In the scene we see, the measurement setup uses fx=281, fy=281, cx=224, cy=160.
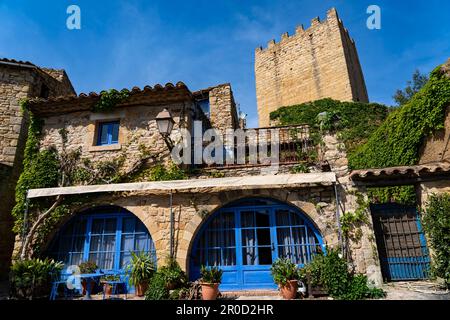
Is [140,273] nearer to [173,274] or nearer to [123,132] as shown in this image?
[173,274]

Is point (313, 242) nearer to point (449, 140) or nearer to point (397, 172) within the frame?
point (397, 172)

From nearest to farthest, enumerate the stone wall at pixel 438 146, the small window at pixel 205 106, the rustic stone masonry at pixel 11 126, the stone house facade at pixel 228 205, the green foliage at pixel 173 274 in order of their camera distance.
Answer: the green foliage at pixel 173 274 → the stone house facade at pixel 228 205 → the stone wall at pixel 438 146 → the rustic stone masonry at pixel 11 126 → the small window at pixel 205 106

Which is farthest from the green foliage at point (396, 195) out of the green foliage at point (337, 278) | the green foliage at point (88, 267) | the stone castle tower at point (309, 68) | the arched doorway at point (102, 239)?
the stone castle tower at point (309, 68)

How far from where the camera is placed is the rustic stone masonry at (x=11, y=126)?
29.1ft

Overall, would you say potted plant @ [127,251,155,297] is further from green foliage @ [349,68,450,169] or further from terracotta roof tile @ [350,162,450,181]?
green foliage @ [349,68,450,169]

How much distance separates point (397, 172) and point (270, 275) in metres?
3.82

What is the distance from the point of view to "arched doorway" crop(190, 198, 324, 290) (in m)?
6.81

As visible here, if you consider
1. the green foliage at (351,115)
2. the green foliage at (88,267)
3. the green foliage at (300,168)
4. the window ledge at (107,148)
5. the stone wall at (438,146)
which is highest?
the green foliage at (351,115)

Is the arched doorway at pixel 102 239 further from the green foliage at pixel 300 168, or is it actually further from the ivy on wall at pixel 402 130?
the ivy on wall at pixel 402 130

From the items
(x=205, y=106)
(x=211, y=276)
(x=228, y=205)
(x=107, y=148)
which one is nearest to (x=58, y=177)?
(x=107, y=148)

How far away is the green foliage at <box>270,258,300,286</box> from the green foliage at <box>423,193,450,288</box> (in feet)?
9.60

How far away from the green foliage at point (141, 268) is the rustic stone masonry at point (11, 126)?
5.02m

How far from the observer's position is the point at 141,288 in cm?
648

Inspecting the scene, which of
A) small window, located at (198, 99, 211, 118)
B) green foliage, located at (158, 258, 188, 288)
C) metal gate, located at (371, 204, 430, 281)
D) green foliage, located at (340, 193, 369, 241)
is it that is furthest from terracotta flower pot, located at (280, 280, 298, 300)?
small window, located at (198, 99, 211, 118)
